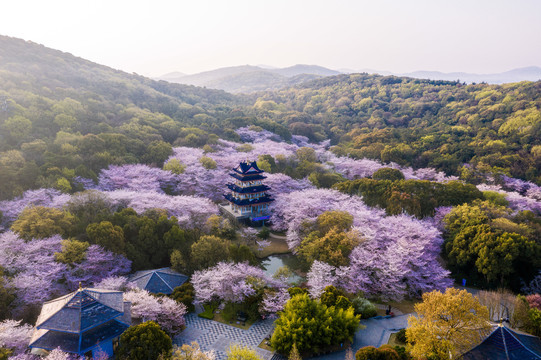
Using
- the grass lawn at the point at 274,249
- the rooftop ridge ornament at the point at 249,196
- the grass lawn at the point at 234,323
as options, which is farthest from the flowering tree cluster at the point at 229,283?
the rooftop ridge ornament at the point at 249,196

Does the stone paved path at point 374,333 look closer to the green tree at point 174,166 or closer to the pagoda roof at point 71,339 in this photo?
the pagoda roof at point 71,339

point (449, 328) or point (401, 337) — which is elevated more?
point (449, 328)

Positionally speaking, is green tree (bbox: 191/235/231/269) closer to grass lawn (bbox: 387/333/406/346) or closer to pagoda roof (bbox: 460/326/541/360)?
grass lawn (bbox: 387/333/406/346)

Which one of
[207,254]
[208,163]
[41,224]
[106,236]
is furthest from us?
[208,163]

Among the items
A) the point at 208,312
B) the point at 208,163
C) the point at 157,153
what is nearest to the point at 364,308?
the point at 208,312

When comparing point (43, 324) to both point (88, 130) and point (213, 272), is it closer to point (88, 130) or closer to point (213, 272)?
point (213, 272)

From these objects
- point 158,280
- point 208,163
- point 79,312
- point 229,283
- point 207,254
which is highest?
point 208,163

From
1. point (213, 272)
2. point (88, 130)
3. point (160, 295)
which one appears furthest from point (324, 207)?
point (88, 130)

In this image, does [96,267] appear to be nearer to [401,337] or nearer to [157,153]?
[401,337]
